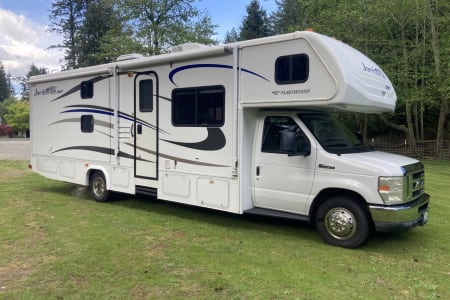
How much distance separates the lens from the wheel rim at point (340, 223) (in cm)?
607

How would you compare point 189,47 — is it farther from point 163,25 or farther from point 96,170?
point 163,25

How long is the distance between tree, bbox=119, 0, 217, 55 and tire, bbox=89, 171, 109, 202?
775 inches

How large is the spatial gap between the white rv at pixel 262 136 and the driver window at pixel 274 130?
17mm

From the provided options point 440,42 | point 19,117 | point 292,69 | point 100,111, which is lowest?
point 100,111

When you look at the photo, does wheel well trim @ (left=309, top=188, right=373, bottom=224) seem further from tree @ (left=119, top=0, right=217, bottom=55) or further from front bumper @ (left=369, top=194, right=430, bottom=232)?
tree @ (left=119, top=0, right=217, bottom=55)

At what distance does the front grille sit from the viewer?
19.3 feet

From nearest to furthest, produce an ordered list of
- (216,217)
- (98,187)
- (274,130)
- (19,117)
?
(274,130) < (216,217) < (98,187) < (19,117)

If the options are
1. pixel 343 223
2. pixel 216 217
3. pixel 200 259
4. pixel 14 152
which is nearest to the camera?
pixel 200 259

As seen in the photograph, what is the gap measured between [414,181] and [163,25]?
25492 millimetres

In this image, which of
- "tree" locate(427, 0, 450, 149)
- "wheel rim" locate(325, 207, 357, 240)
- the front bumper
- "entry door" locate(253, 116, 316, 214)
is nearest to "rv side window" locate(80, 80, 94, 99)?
"entry door" locate(253, 116, 316, 214)

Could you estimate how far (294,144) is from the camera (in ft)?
20.6

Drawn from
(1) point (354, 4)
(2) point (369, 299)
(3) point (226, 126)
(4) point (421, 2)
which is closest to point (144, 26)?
(1) point (354, 4)

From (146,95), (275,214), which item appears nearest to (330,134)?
(275,214)

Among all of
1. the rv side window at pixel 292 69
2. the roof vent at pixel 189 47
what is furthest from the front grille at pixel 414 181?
the roof vent at pixel 189 47
